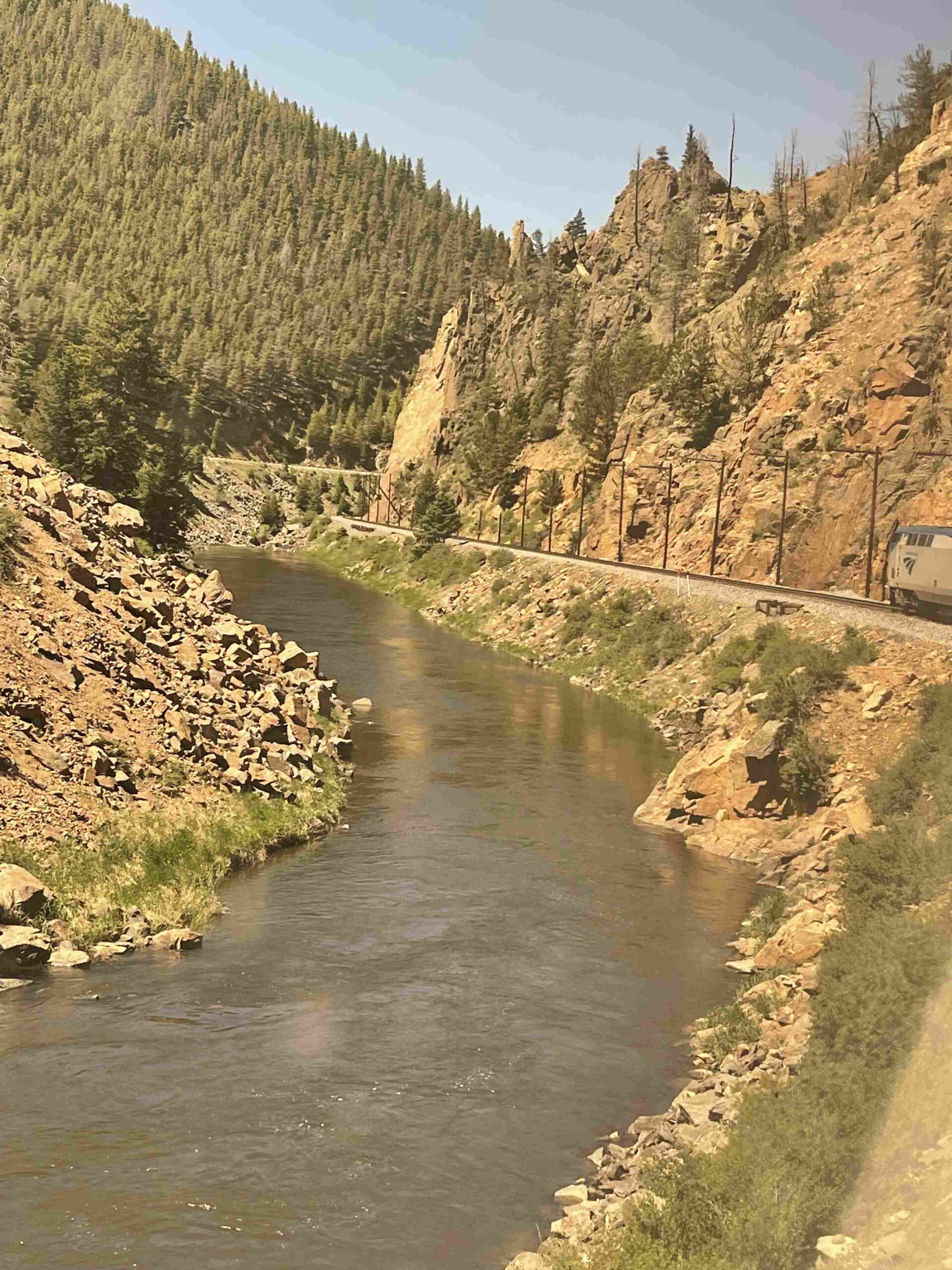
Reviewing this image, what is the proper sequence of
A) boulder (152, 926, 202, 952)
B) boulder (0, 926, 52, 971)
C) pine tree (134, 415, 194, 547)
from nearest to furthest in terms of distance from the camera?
boulder (0, 926, 52, 971) < boulder (152, 926, 202, 952) < pine tree (134, 415, 194, 547)

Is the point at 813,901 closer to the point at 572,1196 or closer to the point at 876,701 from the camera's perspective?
the point at 572,1196

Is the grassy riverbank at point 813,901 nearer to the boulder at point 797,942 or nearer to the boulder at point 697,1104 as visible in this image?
the boulder at point 797,942

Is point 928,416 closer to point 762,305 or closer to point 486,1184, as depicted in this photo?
point 762,305

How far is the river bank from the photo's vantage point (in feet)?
49.6

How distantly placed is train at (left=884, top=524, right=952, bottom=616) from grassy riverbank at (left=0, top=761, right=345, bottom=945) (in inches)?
1096

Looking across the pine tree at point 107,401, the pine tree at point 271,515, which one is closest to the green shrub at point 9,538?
the pine tree at point 107,401

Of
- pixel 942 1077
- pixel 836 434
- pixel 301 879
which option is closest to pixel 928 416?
pixel 836 434

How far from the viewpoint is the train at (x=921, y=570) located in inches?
1902

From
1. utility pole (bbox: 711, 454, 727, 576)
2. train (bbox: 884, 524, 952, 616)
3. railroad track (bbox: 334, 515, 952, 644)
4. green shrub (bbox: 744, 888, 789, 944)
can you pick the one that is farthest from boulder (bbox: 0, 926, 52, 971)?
→ utility pole (bbox: 711, 454, 727, 576)

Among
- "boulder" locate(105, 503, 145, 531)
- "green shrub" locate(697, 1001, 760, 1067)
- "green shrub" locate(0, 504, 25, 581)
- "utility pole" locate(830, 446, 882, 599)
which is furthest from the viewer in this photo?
"utility pole" locate(830, 446, 882, 599)

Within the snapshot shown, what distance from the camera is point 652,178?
169 meters

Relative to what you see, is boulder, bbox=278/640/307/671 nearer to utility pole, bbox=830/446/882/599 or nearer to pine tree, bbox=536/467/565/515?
utility pole, bbox=830/446/882/599

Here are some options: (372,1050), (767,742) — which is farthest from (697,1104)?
(767,742)

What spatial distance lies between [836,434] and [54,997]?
68299 mm
